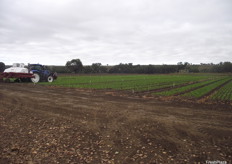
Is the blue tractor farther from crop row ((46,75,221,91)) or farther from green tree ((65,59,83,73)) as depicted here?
green tree ((65,59,83,73))

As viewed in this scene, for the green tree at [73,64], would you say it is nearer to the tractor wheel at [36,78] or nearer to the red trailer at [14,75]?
the tractor wheel at [36,78]

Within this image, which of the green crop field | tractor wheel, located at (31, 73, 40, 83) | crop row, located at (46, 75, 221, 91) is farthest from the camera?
tractor wheel, located at (31, 73, 40, 83)

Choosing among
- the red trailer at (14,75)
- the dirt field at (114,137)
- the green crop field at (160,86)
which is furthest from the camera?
the red trailer at (14,75)

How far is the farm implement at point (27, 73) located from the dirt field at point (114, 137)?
65.9 feet

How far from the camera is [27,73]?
2814 cm

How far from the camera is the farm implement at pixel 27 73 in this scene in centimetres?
2721

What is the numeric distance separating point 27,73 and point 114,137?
87.4 feet

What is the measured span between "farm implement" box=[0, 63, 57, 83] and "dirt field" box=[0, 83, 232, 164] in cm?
2008

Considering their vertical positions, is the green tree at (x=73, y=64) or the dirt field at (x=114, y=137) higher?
the green tree at (x=73, y=64)

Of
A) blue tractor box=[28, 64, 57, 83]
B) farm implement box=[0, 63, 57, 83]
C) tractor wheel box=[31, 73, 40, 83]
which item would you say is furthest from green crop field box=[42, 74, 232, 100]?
tractor wheel box=[31, 73, 40, 83]

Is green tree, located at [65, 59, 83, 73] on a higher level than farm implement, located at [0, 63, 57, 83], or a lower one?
higher

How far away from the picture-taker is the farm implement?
27208mm

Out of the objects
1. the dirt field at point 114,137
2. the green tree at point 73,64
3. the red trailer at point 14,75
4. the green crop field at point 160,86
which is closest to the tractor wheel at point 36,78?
the red trailer at point 14,75

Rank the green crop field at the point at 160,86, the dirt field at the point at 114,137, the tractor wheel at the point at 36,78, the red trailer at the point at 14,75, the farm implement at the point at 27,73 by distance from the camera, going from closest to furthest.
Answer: the dirt field at the point at 114,137 < the green crop field at the point at 160,86 < the red trailer at the point at 14,75 < the farm implement at the point at 27,73 < the tractor wheel at the point at 36,78
